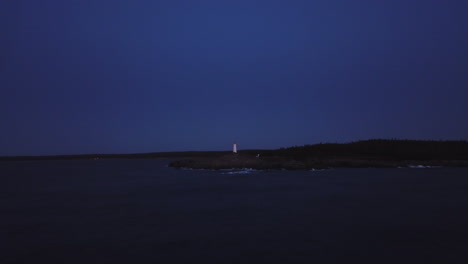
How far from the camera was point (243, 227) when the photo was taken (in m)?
19.4

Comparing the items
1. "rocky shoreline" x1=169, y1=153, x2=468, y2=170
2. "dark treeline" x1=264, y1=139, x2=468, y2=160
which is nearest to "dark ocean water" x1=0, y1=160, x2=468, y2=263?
"rocky shoreline" x1=169, y1=153, x2=468, y2=170

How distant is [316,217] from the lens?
2175 centimetres

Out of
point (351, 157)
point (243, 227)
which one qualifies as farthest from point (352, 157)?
point (243, 227)

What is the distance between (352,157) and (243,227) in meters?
58.2

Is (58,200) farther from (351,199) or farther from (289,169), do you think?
(289,169)

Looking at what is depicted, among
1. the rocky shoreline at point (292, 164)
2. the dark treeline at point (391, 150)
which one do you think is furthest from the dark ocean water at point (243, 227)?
the dark treeline at point (391, 150)

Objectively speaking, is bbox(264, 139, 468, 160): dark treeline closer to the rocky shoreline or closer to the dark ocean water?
the rocky shoreline

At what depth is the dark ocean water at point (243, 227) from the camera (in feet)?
46.6

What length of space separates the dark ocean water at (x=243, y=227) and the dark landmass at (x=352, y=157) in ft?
95.9

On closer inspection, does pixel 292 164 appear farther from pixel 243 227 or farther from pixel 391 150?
pixel 243 227

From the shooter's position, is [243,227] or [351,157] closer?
[243,227]

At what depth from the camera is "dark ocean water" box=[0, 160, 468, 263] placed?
14211 millimetres

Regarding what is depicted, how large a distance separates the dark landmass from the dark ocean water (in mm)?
29232

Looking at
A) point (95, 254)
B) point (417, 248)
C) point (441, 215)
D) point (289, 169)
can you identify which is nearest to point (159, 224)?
point (95, 254)
